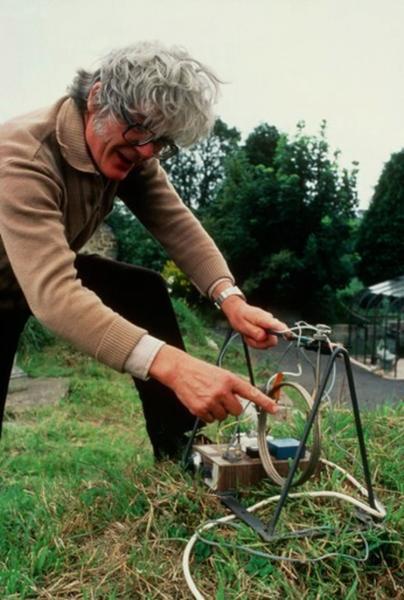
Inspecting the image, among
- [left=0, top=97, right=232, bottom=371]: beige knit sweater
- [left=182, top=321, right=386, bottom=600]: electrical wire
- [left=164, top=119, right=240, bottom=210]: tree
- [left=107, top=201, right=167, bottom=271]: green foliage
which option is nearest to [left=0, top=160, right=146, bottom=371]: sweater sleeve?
[left=0, top=97, right=232, bottom=371]: beige knit sweater

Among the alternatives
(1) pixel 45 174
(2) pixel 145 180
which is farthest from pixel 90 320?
(2) pixel 145 180

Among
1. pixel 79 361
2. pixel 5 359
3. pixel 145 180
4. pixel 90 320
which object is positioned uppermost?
pixel 145 180

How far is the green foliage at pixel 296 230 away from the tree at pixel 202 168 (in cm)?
1090

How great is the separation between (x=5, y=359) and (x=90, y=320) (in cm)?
91

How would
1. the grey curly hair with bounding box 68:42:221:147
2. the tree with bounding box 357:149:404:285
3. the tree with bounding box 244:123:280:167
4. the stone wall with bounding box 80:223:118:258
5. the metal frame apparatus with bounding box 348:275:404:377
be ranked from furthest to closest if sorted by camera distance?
the tree with bounding box 244:123:280:167
the tree with bounding box 357:149:404:285
the stone wall with bounding box 80:223:118:258
the metal frame apparatus with bounding box 348:275:404:377
the grey curly hair with bounding box 68:42:221:147

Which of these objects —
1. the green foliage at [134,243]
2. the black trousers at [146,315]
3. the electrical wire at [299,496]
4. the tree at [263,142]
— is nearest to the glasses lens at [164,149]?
the black trousers at [146,315]

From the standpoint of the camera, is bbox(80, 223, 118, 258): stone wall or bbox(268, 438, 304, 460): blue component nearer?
bbox(268, 438, 304, 460): blue component

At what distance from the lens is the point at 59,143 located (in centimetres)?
239

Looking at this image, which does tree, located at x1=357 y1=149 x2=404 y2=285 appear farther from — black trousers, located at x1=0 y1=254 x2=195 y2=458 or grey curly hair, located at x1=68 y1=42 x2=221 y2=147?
grey curly hair, located at x1=68 y1=42 x2=221 y2=147

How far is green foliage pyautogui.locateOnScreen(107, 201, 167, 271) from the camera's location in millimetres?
15781

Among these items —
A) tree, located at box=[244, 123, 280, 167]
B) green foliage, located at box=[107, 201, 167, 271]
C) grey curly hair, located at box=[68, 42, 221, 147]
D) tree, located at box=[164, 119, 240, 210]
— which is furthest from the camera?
tree, located at box=[164, 119, 240, 210]

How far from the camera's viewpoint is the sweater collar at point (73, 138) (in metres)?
2.41

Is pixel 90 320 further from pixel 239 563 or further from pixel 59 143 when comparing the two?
pixel 239 563

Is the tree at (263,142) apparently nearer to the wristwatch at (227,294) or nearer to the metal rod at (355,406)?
the wristwatch at (227,294)
